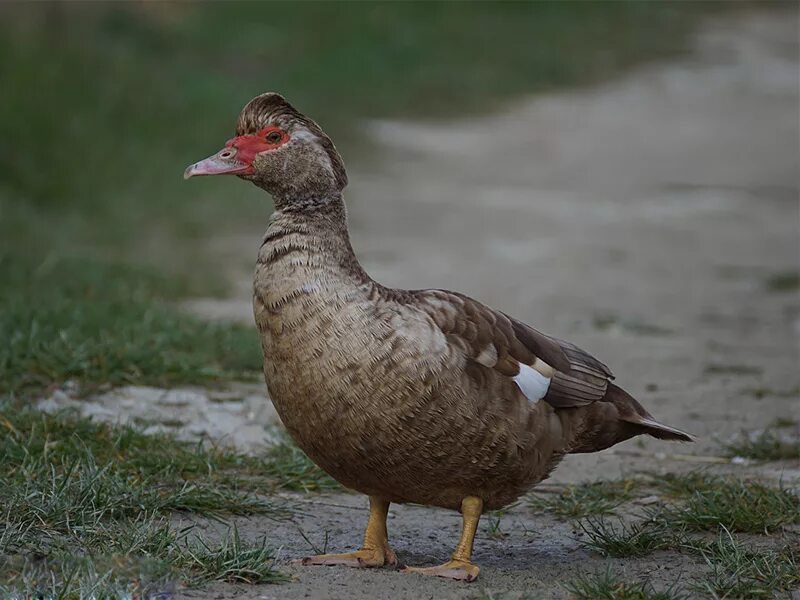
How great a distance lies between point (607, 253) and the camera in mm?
9570

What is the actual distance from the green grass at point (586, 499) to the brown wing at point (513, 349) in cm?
68

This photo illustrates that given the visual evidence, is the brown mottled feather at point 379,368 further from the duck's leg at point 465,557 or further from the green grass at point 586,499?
the green grass at point 586,499

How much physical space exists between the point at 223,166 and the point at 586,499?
1.87 metres

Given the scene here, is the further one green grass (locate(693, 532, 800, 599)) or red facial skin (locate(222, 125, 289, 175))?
red facial skin (locate(222, 125, 289, 175))

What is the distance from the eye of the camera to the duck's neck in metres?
4.01

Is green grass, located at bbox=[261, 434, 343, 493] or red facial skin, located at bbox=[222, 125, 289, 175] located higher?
red facial skin, located at bbox=[222, 125, 289, 175]

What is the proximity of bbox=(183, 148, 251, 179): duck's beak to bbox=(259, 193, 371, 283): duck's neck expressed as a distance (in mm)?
153

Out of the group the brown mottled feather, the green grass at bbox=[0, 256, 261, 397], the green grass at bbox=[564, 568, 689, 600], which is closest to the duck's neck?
the brown mottled feather

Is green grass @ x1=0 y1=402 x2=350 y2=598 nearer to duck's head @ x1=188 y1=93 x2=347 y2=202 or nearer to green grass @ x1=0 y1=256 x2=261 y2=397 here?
green grass @ x1=0 y1=256 x2=261 y2=397

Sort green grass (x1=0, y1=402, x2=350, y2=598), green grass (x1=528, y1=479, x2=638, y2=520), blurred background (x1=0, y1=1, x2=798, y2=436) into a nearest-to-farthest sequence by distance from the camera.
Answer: green grass (x1=0, y1=402, x2=350, y2=598) → green grass (x1=528, y1=479, x2=638, y2=520) → blurred background (x1=0, y1=1, x2=798, y2=436)

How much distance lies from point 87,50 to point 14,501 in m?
8.45

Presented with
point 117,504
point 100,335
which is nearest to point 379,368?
point 117,504

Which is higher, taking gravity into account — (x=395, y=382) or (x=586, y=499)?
A: (x=395, y=382)

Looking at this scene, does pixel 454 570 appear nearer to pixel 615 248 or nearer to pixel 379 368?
pixel 379 368
